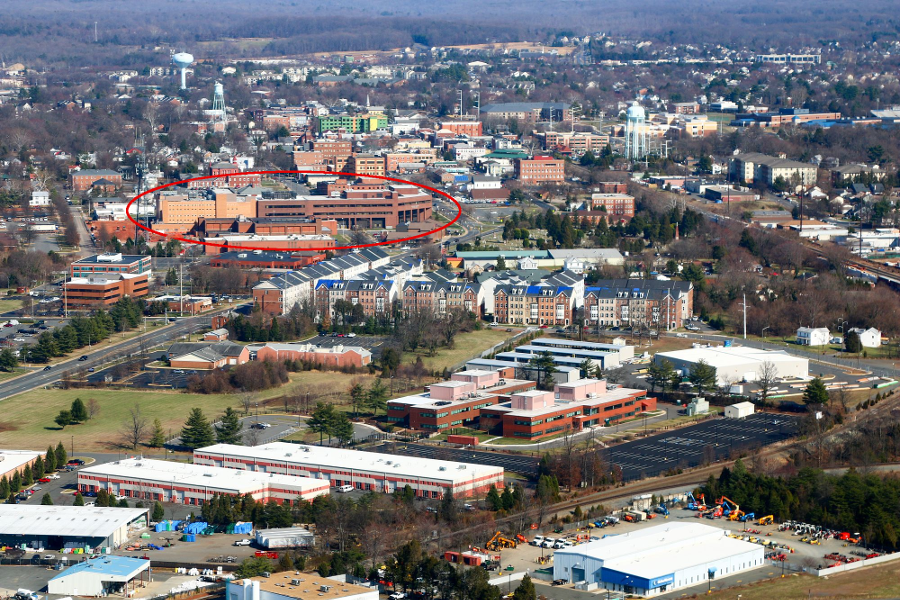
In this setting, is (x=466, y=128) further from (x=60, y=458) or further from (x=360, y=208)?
(x=60, y=458)

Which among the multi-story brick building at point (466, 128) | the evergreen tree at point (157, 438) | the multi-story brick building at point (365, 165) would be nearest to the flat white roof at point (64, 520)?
the evergreen tree at point (157, 438)

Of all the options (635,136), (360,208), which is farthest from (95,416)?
(635,136)

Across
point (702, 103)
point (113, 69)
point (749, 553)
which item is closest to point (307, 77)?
point (113, 69)

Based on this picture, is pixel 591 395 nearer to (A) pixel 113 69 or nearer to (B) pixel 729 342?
(B) pixel 729 342

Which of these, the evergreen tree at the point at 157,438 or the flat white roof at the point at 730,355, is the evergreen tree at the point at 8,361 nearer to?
the evergreen tree at the point at 157,438

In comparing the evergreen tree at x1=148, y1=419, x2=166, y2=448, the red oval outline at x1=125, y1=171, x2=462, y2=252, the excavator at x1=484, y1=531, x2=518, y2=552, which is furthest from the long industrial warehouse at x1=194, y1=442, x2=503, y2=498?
the red oval outline at x1=125, y1=171, x2=462, y2=252

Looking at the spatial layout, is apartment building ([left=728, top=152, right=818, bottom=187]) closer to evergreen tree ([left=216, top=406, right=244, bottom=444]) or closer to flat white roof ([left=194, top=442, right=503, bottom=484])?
evergreen tree ([left=216, top=406, right=244, bottom=444])
